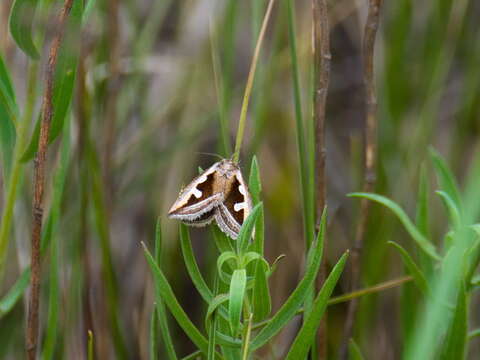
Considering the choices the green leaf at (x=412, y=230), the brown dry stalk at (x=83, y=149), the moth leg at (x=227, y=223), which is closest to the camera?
the moth leg at (x=227, y=223)

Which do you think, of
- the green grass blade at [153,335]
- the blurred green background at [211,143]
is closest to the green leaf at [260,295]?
the green grass blade at [153,335]

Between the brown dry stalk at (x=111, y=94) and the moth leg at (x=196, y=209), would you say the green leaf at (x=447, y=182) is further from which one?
the brown dry stalk at (x=111, y=94)

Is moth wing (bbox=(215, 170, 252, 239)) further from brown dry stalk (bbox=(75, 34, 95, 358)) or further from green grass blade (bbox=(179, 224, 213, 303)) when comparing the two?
brown dry stalk (bbox=(75, 34, 95, 358))

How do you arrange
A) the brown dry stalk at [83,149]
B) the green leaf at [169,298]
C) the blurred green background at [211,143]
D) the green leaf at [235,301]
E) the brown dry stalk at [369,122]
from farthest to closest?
the blurred green background at [211,143], the brown dry stalk at [83,149], the brown dry stalk at [369,122], the green leaf at [169,298], the green leaf at [235,301]

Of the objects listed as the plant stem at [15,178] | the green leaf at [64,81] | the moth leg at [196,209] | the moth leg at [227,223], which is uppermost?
the green leaf at [64,81]

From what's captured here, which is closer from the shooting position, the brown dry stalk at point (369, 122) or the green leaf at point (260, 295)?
the green leaf at point (260, 295)

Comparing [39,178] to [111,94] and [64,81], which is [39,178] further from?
[111,94]

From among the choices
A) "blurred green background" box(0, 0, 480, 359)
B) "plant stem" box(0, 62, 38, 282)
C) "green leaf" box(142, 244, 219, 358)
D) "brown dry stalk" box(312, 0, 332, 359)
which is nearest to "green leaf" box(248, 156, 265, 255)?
"green leaf" box(142, 244, 219, 358)
